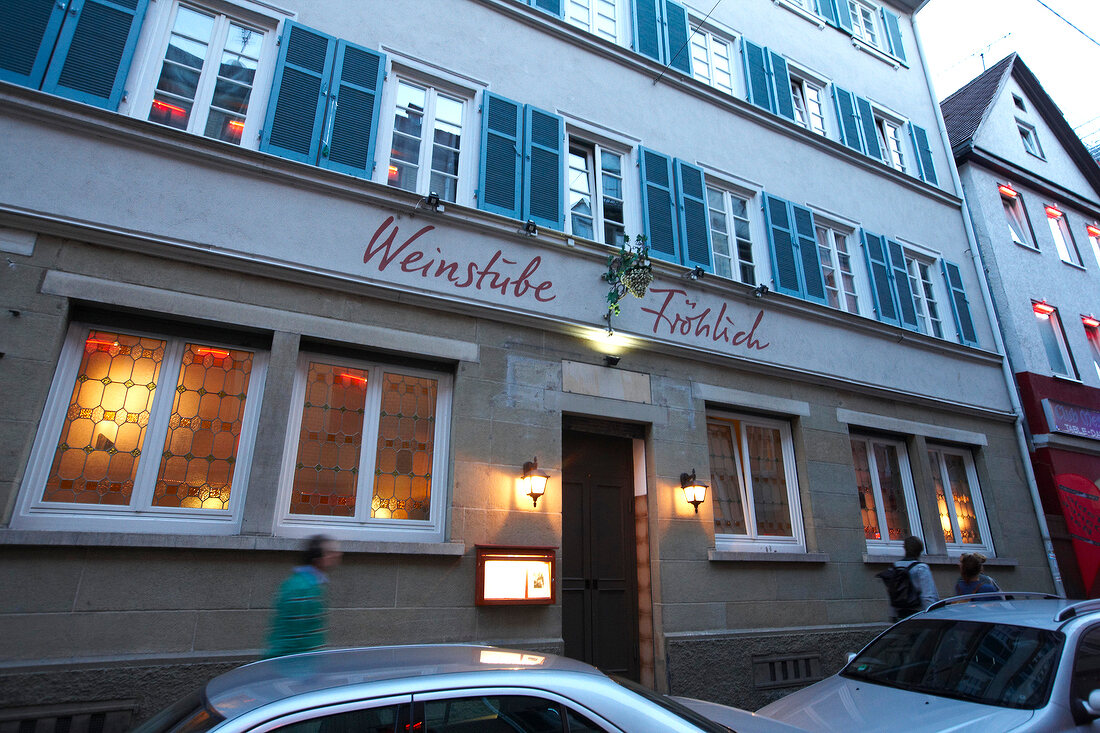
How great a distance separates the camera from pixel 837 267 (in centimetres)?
1067

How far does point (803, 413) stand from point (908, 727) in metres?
5.90

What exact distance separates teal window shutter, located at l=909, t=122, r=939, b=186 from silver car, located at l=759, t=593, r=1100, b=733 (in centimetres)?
1079

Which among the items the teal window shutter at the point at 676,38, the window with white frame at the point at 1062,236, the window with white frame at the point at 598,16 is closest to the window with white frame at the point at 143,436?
the window with white frame at the point at 598,16

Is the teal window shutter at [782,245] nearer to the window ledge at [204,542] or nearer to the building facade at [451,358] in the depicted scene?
→ the building facade at [451,358]

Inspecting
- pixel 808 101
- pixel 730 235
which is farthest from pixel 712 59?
pixel 730 235

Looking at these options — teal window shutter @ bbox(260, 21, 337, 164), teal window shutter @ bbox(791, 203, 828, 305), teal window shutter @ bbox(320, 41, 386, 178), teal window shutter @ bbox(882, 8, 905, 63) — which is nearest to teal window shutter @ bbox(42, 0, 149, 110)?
teal window shutter @ bbox(260, 21, 337, 164)

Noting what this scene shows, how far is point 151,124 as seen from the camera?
5.98 meters

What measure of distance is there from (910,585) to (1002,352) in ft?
25.3

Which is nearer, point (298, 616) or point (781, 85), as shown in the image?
point (298, 616)

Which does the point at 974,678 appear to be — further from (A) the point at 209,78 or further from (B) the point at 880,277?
(A) the point at 209,78

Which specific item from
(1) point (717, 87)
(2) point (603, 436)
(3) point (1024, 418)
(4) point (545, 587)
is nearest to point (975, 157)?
(3) point (1024, 418)

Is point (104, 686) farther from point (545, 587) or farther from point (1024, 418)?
point (1024, 418)

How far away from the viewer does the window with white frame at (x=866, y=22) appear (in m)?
13.7

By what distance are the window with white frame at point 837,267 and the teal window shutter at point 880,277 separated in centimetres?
34
